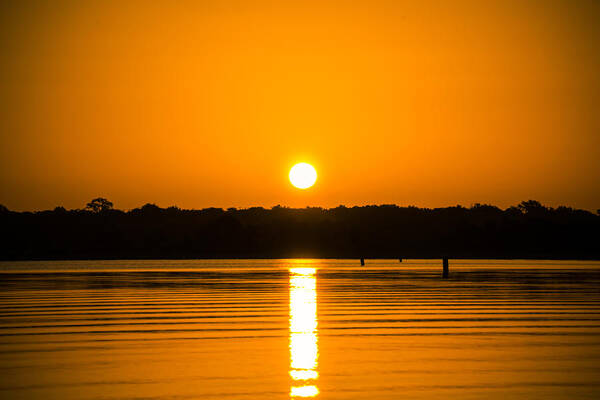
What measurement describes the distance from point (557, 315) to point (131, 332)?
14689 millimetres

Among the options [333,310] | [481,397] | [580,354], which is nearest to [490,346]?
[580,354]

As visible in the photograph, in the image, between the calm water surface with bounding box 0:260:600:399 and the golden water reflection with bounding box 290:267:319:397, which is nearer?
the calm water surface with bounding box 0:260:600:399

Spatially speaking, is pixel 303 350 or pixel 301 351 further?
pixel 303 350

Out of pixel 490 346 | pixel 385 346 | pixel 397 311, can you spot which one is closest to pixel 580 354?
pixel 490 346

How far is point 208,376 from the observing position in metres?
16.8

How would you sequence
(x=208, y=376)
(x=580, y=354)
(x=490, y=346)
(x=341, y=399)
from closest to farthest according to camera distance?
(x=341, y=399) < (x=208, y=376) < (x=580, y=354) < (x=490, y=346)

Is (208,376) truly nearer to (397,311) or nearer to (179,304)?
(397,311)

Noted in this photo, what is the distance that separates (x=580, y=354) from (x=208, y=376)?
8.56m

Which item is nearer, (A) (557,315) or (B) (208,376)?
(B) (208,376)

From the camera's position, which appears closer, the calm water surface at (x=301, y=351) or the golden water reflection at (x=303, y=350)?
the calm water surface at (x=301, y=351)

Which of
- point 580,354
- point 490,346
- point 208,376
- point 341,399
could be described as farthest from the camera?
point 490,346

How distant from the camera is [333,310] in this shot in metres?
33.4

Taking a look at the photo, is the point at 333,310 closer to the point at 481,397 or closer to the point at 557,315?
the point at 557,315

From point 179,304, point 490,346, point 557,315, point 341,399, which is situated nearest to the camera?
point 341,399
